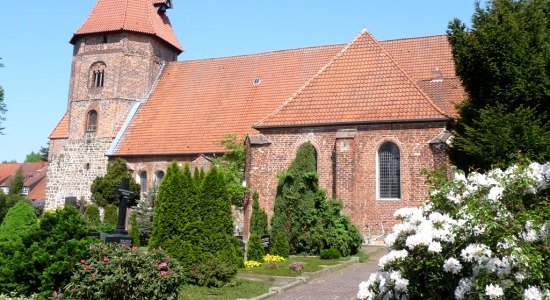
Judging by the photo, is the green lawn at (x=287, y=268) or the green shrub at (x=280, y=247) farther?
the green shrub at (x=280, y=247)

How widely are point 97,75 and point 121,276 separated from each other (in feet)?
82.9

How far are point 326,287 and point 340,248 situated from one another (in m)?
4.73

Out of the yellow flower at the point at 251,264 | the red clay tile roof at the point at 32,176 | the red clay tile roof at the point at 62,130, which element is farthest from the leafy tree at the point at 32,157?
the yellow flower at the point at 251,264

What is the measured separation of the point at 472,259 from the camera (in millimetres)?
5172

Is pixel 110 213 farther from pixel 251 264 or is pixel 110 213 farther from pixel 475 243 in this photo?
Answer: pixel 475 243

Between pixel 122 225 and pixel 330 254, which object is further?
pixel 330 254

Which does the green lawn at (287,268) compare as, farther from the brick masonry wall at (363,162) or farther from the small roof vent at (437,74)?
the small roof vent at (437,74)

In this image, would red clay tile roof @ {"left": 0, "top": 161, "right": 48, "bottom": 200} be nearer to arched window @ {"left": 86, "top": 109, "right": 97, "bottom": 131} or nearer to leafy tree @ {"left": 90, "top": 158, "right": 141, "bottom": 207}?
arched window @ {"left": 86, "top": 109, "right": 97, "bottom": 131}

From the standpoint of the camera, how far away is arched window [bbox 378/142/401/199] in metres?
18.9

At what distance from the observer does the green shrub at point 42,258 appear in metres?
8.12

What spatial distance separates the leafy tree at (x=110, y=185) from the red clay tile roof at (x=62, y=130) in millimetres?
6418

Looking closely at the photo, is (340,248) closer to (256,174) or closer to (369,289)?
(256,174)

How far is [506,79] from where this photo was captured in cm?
1380

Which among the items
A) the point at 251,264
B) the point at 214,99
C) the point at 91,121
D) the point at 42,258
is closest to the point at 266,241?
the point at 251,264
